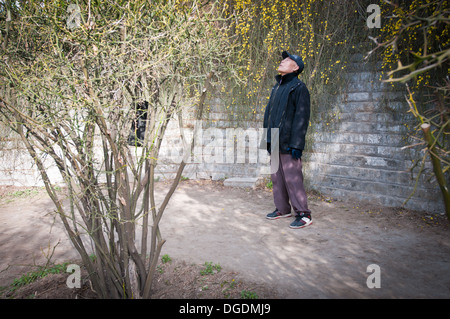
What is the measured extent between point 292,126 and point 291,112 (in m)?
0.18

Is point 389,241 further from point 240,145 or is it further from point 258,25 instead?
point 258,25

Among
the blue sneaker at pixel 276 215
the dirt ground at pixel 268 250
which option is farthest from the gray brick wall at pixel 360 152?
the blue sneaker at pixel 276 215

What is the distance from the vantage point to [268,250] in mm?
3355

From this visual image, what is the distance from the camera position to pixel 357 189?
5.16 metres

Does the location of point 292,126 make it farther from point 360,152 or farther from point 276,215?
point 360,152

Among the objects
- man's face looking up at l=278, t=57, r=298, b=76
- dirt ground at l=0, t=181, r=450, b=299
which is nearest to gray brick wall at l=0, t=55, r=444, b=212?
dirt ground at l=0, t=181, r=450, b=299

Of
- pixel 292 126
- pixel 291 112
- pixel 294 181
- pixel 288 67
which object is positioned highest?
pixel 288 67

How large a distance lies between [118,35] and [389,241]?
3.25m

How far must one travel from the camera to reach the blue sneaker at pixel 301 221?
4.01 meters

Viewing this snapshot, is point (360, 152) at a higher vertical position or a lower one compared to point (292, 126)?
lower

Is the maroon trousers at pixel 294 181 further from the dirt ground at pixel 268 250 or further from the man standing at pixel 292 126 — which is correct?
the dirt ground at pixel 268 250

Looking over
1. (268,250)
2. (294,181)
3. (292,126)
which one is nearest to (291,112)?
(292,126)
